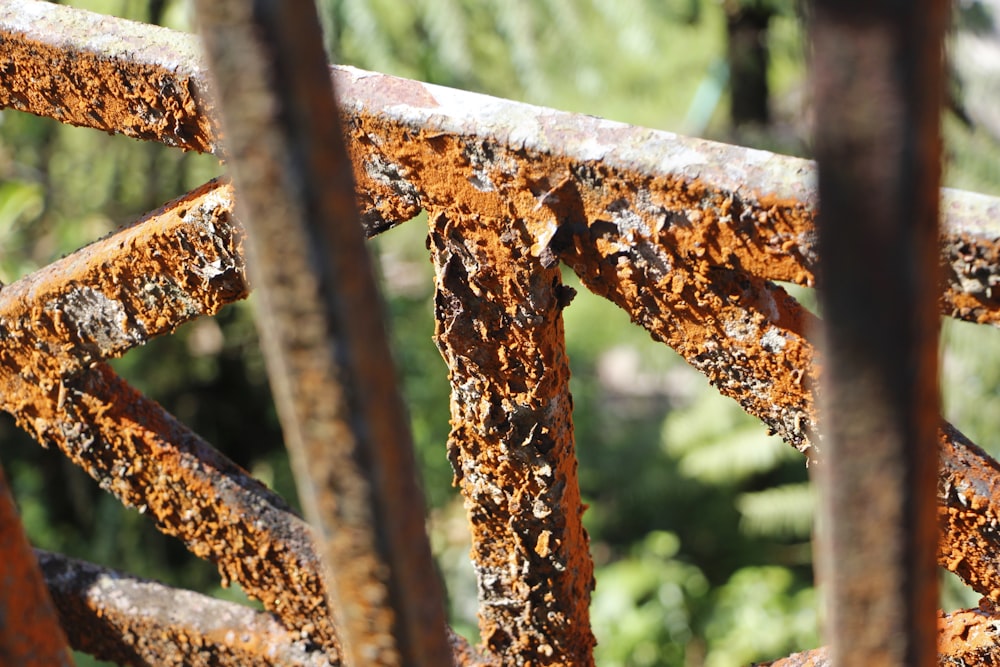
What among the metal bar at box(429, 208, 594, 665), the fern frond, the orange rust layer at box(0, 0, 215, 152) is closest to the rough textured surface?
the orange rust layer at box(0, 0, 215, 152)

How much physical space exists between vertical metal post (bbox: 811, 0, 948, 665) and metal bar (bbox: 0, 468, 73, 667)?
44 centimetres

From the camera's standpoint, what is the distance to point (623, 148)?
2.23 feet

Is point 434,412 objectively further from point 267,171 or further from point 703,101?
point 267,171

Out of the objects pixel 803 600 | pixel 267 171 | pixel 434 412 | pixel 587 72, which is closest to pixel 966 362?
pixel 803 600

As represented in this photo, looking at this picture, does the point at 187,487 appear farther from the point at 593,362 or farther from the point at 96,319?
the point at 593,362

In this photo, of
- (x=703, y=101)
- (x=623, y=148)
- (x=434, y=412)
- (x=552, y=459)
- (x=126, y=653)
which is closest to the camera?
(x=623, y=148)

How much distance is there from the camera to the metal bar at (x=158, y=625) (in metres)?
1.13

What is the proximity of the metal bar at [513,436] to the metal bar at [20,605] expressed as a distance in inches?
14.8

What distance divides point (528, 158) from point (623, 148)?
72mm

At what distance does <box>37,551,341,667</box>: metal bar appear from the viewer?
1.13 m

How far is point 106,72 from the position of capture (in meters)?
0.87

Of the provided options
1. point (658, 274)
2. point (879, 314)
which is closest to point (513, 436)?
point (658, 274)

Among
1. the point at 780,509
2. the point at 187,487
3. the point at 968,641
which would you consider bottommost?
the point at 968,641

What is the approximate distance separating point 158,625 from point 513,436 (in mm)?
611
